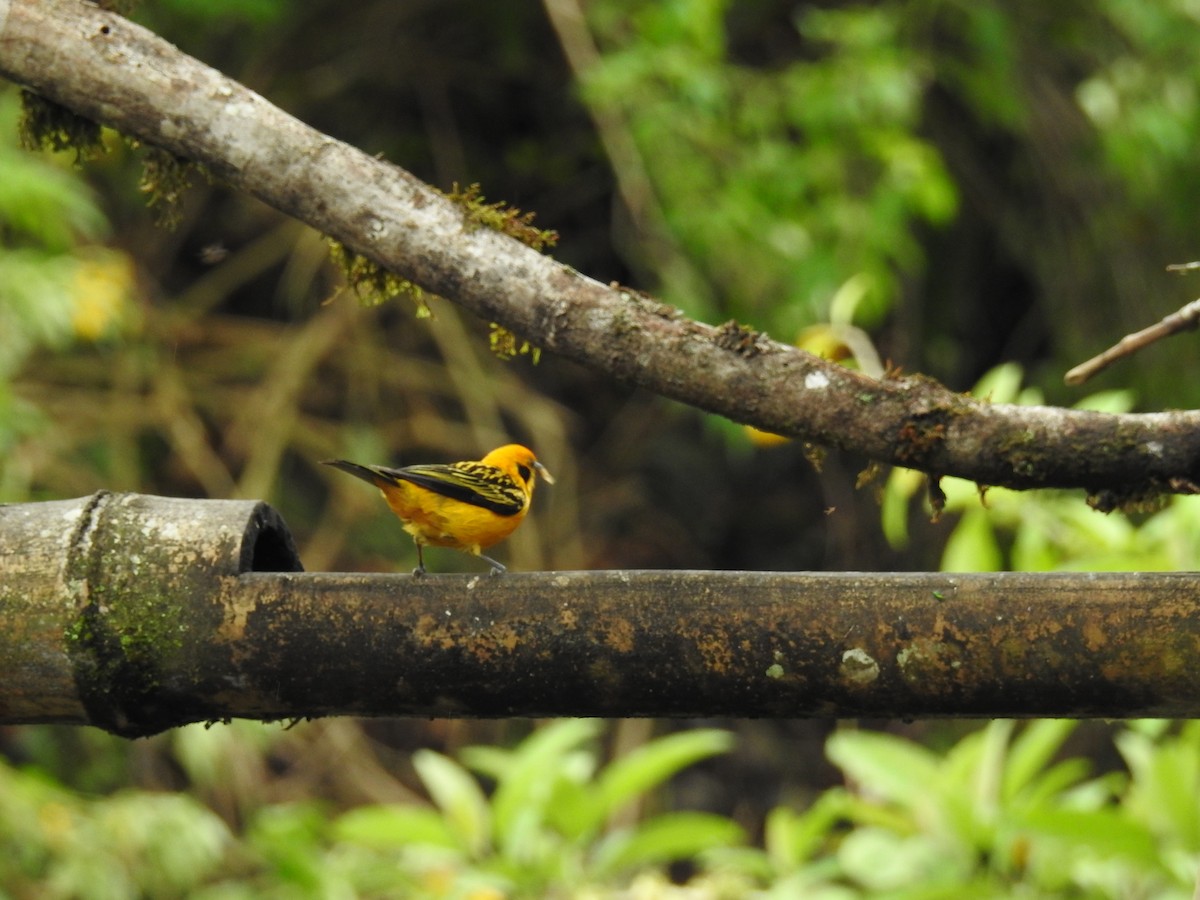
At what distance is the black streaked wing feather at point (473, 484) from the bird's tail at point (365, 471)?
0.02 meters

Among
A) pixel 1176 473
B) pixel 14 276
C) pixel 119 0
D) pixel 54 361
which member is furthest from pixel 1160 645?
pixel 54 361

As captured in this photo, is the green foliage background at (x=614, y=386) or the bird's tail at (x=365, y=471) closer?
the bird's tail at (x=365, y=471)

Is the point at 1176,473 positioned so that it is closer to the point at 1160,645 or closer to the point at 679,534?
the point at 1160,645

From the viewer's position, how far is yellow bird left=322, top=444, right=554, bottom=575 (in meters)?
3.01

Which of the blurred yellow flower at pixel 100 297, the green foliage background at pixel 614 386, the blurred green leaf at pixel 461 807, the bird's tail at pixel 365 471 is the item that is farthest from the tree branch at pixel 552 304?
the blurred yellow flower at pixel 100 297

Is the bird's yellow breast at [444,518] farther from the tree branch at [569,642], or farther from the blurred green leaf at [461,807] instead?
the blurred green leaf at [461,807]

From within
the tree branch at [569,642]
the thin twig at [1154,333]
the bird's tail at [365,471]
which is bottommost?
the bird's tail at [365,471]

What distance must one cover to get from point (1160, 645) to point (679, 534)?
287 inches

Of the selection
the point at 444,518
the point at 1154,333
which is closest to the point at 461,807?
the point at 444,518

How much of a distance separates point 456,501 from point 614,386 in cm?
577

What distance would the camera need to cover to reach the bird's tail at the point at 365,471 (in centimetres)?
269

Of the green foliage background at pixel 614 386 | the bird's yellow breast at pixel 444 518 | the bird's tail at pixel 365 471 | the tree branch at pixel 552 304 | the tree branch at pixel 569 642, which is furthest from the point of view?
the green foliage background at pixel 614 386

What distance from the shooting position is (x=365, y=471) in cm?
284

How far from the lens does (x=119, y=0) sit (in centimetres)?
259
